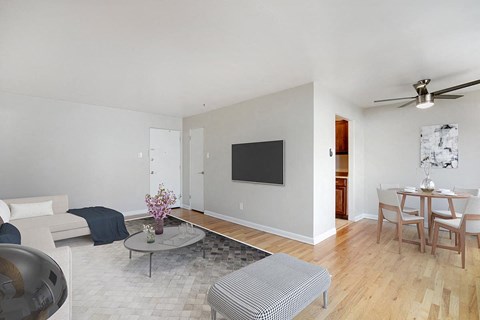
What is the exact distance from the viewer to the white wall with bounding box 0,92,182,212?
12.5 ft

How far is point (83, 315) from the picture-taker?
180cm

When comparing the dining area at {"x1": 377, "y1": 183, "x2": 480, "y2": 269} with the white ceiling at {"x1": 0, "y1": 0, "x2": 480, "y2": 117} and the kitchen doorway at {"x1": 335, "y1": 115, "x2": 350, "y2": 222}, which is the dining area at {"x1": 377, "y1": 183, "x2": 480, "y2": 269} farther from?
the white ceiling at {"x1": 0, "y1": 0, "x2": 480, "y2": 117}

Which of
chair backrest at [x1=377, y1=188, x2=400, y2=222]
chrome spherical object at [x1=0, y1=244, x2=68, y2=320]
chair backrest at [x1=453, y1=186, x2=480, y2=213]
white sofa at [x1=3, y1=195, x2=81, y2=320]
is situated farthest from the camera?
chair backrest at [x1=453, y1=186, x2=480, y2=213]

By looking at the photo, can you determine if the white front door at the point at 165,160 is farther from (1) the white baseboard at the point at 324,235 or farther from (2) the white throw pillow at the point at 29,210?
(1) the white baseboard at the point at 324,235

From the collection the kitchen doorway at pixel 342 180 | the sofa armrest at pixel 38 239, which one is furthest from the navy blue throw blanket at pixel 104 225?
the kitchen doorway at pixel 342 180

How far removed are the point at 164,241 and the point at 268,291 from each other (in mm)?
1518

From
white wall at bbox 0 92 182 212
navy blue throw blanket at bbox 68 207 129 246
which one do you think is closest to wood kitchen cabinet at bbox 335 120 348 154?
white wall at bbox 0 92 182 212

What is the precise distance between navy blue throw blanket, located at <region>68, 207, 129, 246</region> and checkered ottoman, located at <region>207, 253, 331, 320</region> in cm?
247

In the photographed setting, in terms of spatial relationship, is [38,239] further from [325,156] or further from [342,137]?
[342,137]

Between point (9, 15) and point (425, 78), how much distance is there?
15.0ft

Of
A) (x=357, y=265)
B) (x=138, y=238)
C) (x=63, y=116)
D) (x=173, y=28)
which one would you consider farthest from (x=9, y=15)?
(x=357, y=265)

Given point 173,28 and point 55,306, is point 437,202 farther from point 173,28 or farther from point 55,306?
point 55,306

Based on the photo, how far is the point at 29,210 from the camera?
3.28m

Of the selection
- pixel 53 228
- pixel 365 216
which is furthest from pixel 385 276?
pixel 53 228
